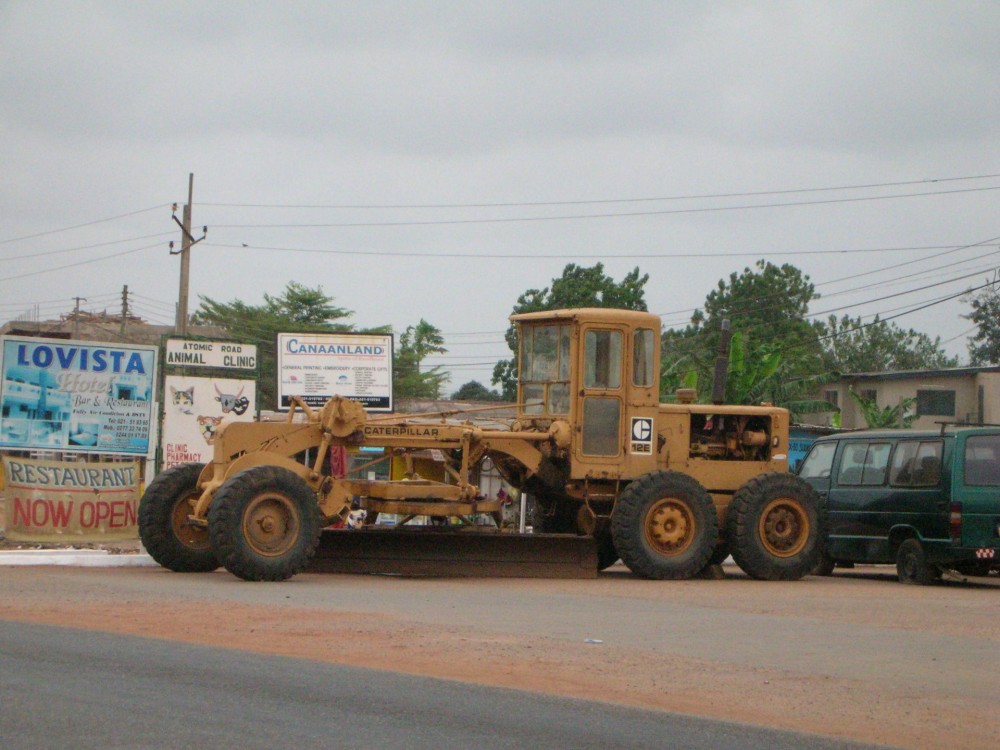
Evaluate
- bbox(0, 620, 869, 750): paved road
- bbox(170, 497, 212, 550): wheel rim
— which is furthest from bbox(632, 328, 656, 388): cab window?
bbox(0, 620, 869, 750): paved road

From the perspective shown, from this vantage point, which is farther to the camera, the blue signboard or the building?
the building

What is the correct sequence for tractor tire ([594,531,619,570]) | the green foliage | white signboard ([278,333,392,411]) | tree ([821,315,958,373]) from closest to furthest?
tractor tire ([594,531,619,570]) → white signboard ([278,333,392,411]) → the green foliage → tree ([821,315,958,373])

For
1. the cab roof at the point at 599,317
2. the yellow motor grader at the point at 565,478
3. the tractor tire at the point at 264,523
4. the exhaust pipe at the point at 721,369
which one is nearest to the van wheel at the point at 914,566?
the yellow motor grader at the point at 565,478

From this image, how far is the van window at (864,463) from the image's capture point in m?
18.9

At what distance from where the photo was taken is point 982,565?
1811cm

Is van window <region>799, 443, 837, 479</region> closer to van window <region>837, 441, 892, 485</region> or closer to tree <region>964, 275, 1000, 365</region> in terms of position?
van window <region>837, 441, 892, 485</region>

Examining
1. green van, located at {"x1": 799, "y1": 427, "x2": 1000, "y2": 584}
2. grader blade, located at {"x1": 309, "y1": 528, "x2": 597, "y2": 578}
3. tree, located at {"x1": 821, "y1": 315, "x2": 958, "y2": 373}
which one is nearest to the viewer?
grader blade, located at {"x1": 309, "y1": 528, "x2": 597, "y2": 578}

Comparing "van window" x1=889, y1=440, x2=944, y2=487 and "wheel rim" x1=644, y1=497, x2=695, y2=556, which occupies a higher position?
"van window" x1=889, y1=440, x2=944, y2=487

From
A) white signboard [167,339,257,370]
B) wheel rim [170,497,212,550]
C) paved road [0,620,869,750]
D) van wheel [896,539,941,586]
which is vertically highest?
white signboard [167,339,257,370]

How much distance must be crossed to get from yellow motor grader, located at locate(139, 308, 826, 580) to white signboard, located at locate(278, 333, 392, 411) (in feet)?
42.6

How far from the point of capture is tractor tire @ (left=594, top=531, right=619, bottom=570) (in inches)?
730

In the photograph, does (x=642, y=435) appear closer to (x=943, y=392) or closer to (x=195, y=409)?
(x=195, y=409)

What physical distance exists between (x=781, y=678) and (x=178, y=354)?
20.8m

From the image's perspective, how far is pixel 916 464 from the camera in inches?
717
